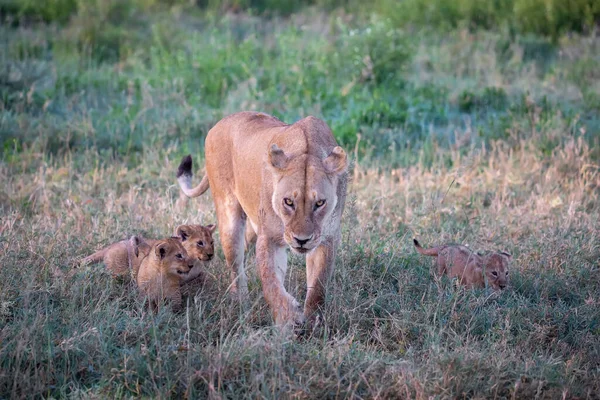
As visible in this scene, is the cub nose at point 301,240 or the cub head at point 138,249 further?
the cub head at point 138,249

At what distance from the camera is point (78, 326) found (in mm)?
4262

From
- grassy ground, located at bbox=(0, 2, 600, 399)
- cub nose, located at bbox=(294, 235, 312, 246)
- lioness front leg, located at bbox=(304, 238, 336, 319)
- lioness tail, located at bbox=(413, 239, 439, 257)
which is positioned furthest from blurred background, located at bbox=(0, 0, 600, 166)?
cub nose, located at bbox=(294, 235, 312, 246)

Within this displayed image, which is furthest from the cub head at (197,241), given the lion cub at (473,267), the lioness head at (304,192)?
the lion cub at (473,267)

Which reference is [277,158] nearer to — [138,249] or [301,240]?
[301,240]

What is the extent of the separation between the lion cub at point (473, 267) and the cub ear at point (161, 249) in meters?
1.88

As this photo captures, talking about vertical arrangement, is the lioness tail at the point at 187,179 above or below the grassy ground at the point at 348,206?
above

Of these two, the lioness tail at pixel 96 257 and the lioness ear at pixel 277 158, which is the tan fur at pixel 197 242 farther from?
the lioness ear at pixel 277 158

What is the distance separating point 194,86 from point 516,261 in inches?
229

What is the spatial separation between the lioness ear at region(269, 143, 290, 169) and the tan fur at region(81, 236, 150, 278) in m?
1.22

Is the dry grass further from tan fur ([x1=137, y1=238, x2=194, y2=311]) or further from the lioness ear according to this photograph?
the lioness ear

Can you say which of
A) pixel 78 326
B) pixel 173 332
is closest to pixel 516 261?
pixel 173 332

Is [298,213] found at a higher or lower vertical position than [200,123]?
higher

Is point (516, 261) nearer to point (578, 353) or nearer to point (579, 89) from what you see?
point (578, 353)

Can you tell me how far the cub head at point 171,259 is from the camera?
4.85 m
